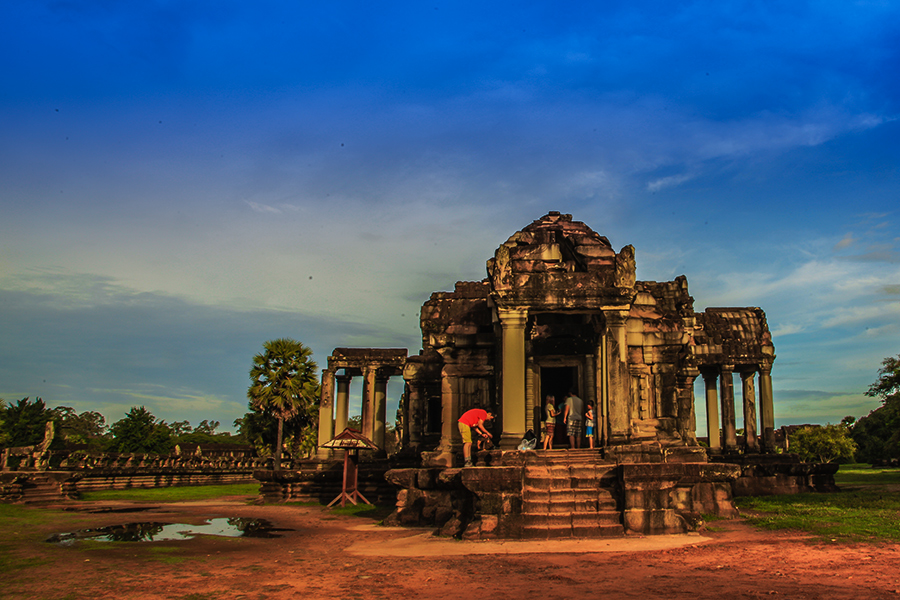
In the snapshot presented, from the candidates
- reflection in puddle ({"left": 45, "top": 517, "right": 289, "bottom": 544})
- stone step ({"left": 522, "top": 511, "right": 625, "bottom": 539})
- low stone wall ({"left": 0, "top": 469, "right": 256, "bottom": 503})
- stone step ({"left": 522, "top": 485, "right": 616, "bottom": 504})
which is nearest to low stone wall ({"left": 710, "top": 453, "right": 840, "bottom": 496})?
stone step ({"left": 522, "top": 485, "right": 616, "bottom": 504})

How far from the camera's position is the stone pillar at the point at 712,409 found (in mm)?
32375

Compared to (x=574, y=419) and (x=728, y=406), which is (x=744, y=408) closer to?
(x=728, y=406)

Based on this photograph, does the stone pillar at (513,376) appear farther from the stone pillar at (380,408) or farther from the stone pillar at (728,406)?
the stone pillar at (728,406)

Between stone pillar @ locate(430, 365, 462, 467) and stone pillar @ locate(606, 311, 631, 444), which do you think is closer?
stone pillar @ locate(606, 311, 631, 444)

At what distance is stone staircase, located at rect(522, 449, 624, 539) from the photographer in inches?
457

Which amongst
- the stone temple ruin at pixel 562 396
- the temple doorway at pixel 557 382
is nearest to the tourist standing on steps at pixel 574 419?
the stone temple ruin at pixel 562 396

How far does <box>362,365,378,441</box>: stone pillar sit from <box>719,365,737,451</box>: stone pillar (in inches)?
667

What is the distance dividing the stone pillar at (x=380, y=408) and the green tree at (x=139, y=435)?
1958 cm

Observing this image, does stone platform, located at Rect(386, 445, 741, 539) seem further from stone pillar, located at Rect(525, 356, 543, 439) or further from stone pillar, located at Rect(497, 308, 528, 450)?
stone pillar, located at Rect(525, 356, 543, 439)

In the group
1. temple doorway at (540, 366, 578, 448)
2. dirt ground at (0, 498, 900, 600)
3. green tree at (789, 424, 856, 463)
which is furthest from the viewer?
green tree at (789, 424, 856, 463)

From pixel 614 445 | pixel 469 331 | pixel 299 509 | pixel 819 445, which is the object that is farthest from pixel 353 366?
pixel 819 445

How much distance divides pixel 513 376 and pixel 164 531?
28.3 ft

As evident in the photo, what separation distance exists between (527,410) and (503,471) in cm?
527

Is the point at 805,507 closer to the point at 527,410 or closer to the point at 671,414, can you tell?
the point at 671,414
